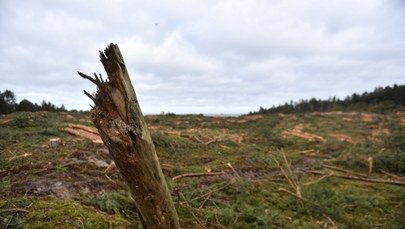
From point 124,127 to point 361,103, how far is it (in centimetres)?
4378

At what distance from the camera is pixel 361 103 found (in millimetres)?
40500

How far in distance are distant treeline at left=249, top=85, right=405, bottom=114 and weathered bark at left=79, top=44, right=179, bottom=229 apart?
1393 inches

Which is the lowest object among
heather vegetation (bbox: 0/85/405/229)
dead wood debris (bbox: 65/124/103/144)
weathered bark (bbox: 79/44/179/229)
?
heather vegetation (bbox: 0/85/405/229)

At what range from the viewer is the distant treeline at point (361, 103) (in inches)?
1365

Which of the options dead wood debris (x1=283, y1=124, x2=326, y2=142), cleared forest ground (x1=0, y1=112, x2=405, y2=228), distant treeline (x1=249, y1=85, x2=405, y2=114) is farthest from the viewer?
distant treeline (x1=249, y1=85, x2=405, y2=114)

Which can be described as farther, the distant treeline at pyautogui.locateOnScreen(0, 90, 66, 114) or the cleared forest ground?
the distant treeline at pyautogui.locateOnScreen(0, 90, 66, 114)

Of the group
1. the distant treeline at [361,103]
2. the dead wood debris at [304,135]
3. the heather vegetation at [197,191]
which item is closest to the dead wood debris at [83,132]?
the heather vegetation at [197,191]

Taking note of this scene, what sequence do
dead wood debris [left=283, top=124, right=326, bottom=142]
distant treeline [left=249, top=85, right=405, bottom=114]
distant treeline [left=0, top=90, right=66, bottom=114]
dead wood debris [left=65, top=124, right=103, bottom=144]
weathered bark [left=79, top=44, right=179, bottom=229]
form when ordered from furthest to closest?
distant treeline [left=249, top=85, right=405, bottom=114], distant treeline [left=0, top=90, right=66, bottom=114], dead wood debris [left=283, top=124, right=326, bottom=142], dead wood debris [left=65, top=124, right=103, bottom=144], weathered bark [left=79, top=44, right=179, bottom=229]

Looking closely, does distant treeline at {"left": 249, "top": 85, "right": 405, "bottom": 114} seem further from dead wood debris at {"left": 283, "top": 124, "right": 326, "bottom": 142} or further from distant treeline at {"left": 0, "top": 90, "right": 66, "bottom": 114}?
distant treeline at {"left": 0, "top": 90, "right": 66, "bottom": 114}

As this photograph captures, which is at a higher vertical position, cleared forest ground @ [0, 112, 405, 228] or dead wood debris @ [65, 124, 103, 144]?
dead wood debris @ [65, 124, 103, 144]

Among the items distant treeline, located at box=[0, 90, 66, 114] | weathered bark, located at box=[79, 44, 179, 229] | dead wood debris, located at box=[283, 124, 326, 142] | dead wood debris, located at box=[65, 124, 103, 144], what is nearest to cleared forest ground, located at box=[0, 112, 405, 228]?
dead wood debris, located at box=[65, 124, 103, 144]

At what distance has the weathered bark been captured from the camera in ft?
6.72

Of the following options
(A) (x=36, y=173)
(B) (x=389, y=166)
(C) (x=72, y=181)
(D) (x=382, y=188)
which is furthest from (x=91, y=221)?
(B) (x=389, y=166)

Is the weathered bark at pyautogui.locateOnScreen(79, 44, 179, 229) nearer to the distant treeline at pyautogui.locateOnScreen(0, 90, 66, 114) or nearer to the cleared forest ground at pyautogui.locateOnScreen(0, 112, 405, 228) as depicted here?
the cleared forest ground at pyautogui.locateOnScreen(0, 112, 405, 228)
